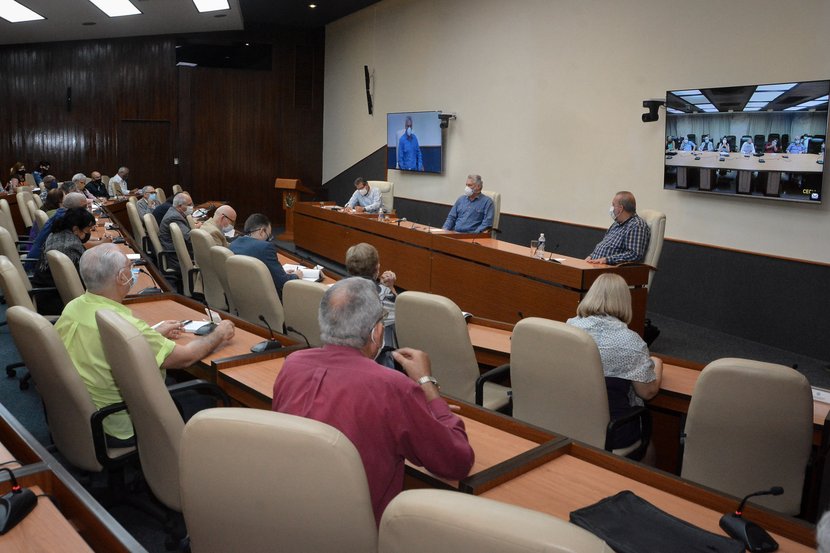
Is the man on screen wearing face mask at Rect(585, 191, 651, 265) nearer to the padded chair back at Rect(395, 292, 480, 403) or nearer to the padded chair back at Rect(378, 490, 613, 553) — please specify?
the padded chair back at Rect(395, 292, 480, 403)

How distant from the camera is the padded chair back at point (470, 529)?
949 mm

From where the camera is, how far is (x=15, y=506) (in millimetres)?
1518

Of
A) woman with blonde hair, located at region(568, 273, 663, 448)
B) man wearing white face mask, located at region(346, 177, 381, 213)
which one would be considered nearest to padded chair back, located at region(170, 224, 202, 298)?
man wearing white face mask, located at region(346, 177, 381, 213)

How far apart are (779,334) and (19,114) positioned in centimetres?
1415

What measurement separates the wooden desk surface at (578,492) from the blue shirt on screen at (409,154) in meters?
9.32

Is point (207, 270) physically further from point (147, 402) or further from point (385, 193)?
point (385, 193)

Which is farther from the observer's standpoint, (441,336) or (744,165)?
(744,165)

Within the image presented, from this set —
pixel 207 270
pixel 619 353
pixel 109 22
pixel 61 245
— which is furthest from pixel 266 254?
pixel 109 22

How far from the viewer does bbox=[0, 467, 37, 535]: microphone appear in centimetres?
149

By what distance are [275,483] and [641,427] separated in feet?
6.49

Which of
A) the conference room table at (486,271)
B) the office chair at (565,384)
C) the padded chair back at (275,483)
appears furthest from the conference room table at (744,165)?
the padded chair back at (275,483)

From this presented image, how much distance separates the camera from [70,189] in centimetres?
757

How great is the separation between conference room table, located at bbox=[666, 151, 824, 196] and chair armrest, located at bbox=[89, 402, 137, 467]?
18.0 ft

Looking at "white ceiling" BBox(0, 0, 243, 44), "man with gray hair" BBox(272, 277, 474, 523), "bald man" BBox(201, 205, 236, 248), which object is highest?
"white ceiling" BBox(0, 0, 243, 44)
